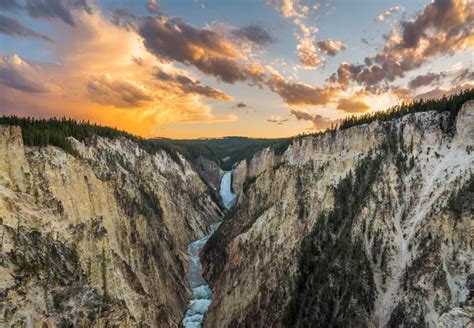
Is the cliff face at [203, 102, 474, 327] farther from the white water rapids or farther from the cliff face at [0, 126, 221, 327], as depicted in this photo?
the cliff face at [0, 126, 221, 327]

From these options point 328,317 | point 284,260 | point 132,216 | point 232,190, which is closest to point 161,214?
point 132,216

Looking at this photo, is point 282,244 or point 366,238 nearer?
point 366,238

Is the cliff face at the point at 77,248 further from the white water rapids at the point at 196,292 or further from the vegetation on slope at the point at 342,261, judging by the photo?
the vegetation on slope at the point at 342,261

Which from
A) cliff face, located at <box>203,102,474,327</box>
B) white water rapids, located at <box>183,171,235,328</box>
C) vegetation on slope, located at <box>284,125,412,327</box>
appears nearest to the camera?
cliff face, located at <box>203,102,474,327</box>

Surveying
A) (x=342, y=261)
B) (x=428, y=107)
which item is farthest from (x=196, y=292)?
(x=428, y=107)

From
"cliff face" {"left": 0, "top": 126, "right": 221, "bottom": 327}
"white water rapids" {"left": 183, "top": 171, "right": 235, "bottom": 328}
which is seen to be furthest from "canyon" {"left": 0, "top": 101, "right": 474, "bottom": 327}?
"white water rapids" {"left": 183, "top": 171, "right": 235, "bottom": 328}

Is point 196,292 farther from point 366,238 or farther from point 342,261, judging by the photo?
point 366,238
